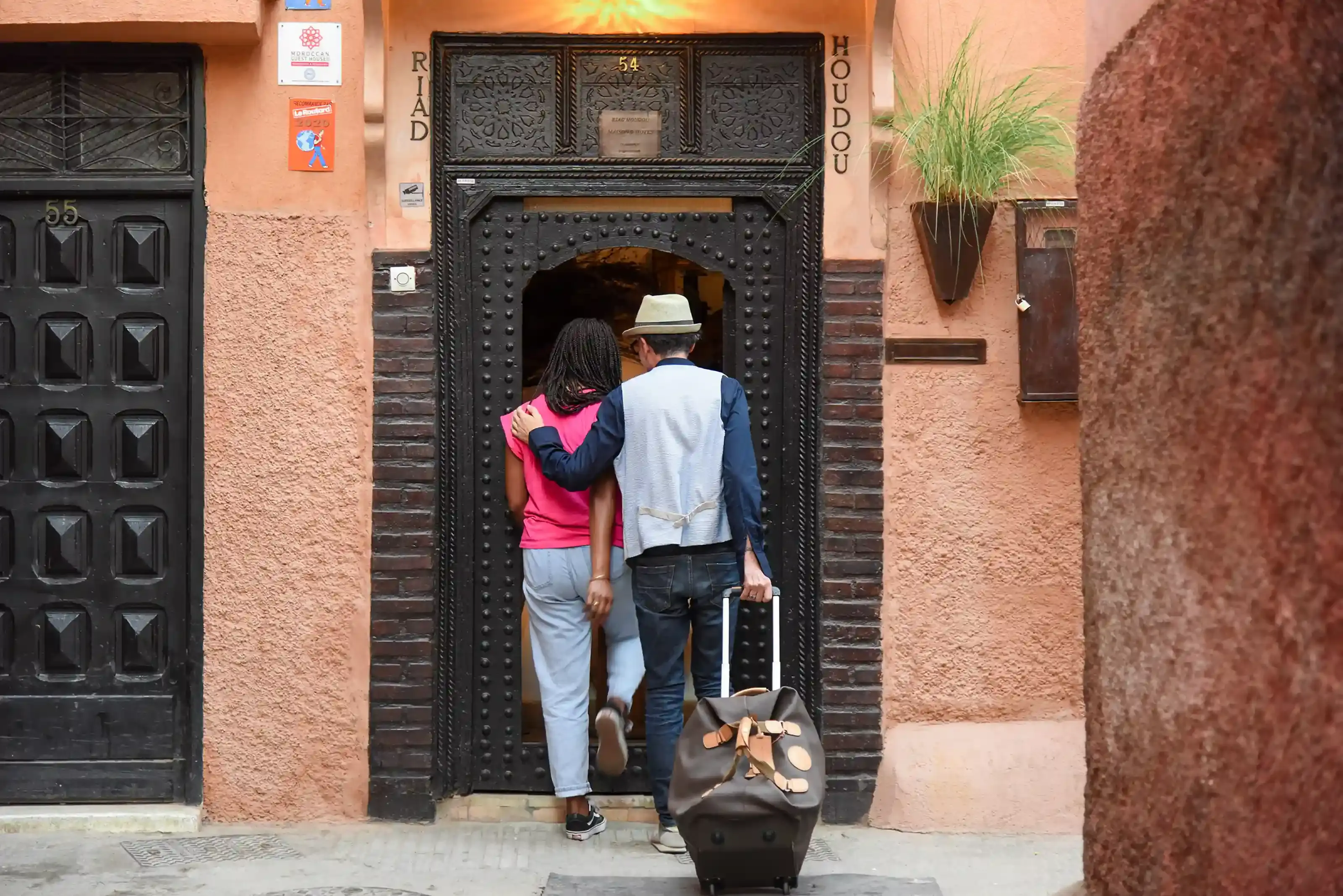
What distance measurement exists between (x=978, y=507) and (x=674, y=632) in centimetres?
136

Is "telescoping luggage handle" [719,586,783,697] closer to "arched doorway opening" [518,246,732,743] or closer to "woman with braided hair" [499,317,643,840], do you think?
"woman with braided hair" [499,317,643,840]

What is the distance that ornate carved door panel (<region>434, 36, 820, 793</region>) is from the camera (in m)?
5.64

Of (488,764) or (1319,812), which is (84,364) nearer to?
(488,764)

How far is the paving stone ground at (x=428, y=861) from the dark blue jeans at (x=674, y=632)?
43 cm

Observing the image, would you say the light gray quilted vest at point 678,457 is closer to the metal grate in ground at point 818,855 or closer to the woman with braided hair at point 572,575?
the woman with braided hair at point 572,575

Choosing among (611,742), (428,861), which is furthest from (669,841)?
(428,861)

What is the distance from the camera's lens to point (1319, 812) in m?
1.16

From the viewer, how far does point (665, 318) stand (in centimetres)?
510

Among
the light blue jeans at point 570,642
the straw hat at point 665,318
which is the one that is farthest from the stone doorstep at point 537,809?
the straw hat at point 665,318

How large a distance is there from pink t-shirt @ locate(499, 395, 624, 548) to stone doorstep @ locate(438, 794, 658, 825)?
109 centimetres

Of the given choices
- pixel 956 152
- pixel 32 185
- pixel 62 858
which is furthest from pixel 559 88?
pixel 62 858

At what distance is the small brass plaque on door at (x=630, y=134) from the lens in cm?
565

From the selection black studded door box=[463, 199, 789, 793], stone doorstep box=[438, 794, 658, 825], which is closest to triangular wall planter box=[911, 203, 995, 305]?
black studded door box=[463, 199, 789, 793]

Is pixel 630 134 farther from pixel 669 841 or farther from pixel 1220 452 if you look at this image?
pixel 1220 452
